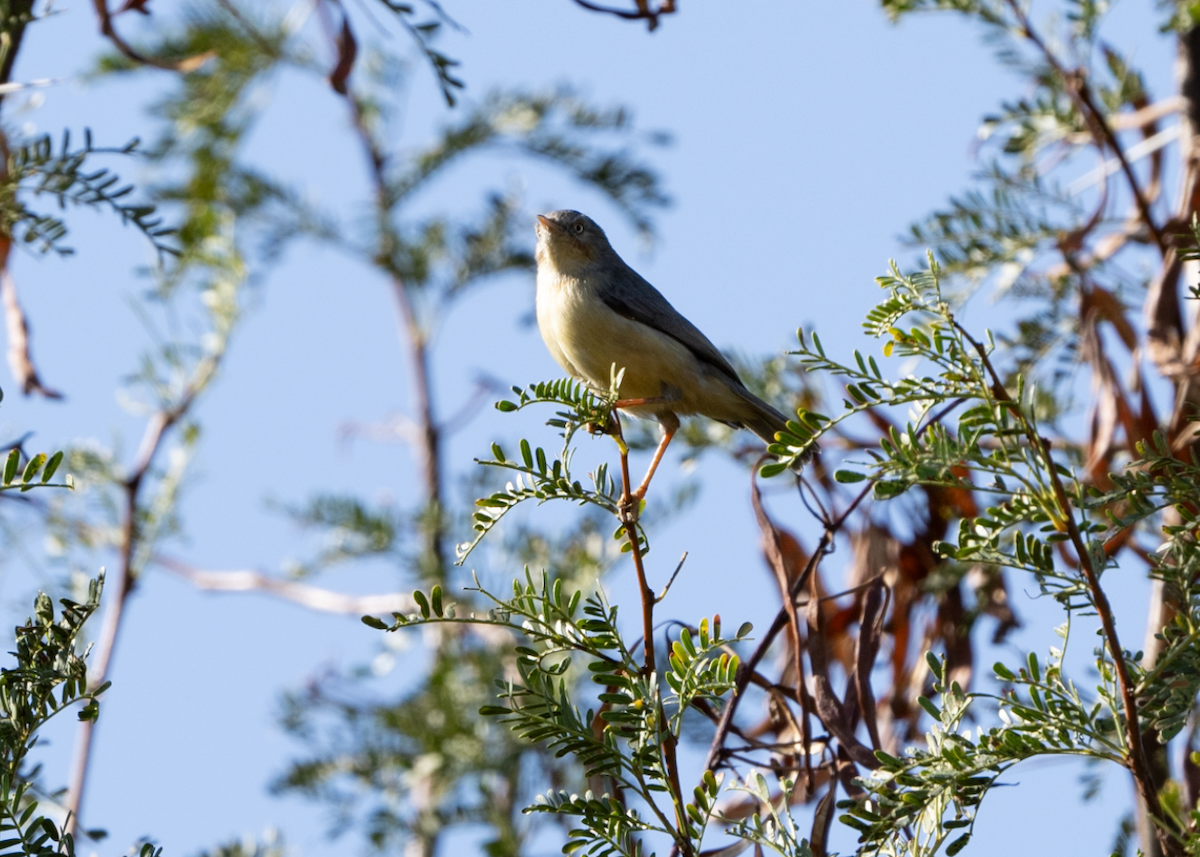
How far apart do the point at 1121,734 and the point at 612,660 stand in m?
0.75

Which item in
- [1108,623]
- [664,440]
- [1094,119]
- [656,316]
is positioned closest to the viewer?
[1108,623]

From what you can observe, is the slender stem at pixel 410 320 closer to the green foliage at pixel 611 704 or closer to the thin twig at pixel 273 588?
the thin twig at pixel 273 588

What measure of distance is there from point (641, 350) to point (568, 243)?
76 centimetres

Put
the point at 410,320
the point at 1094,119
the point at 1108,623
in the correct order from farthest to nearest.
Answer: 1. the point at 410,320
2. the point at 1094,119
3. the point at 1108,623

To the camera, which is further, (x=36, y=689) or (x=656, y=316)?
(x=656, y=316)

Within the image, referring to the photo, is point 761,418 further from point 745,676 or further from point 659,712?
point 659,712

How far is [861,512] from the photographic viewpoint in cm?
362

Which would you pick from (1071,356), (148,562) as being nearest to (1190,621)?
(1071,356)

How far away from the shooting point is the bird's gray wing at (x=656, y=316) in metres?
4.61

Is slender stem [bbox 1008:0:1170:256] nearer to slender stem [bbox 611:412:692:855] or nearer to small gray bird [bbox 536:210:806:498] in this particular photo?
small gray bird [bbox 536:210:806:498]

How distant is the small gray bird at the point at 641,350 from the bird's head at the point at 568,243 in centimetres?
5

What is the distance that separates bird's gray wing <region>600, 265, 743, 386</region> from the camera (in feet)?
15.1

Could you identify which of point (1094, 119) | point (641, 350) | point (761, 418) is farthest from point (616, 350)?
point (1094, 119)

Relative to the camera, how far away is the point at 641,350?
4.48 metres
